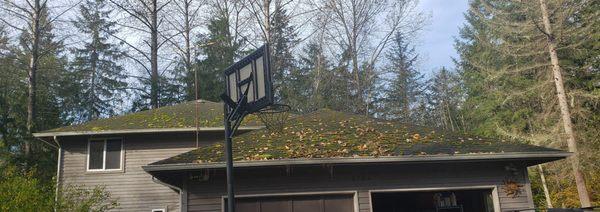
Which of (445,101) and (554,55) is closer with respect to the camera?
(554,55)

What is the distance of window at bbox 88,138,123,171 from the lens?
17.0m

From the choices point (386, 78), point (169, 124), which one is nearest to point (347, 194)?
point (169, 124)

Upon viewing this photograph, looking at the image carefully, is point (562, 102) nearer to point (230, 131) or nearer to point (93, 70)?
point (230, 131)

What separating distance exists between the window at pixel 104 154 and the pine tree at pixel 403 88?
1883 cm

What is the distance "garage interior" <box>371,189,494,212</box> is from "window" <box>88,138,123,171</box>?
850 centimetres

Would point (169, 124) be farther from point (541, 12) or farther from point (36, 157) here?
point (541, 12)

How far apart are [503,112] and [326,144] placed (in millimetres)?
21083

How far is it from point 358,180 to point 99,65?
1105 inches

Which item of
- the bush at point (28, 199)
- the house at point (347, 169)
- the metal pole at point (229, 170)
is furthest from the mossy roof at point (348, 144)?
the metal pole at point (229, 170)

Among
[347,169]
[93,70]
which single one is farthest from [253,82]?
[93,70]

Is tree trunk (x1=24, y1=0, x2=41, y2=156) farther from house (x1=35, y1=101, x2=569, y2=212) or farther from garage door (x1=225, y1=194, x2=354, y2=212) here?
garage door (x1=225, y1=194, x2=354, y2=212)

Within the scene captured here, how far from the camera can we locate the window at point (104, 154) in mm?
17047

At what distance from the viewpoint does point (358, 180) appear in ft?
34.0

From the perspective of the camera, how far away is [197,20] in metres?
31.1
